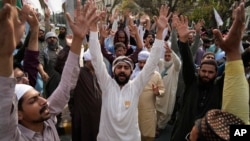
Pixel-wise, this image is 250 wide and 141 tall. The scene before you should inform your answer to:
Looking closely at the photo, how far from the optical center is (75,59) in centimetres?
245

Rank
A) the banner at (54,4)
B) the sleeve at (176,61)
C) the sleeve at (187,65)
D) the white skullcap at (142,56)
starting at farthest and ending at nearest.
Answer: the banner at (54,4), the sleeve at (176,61), the white skullcap at (142,56), the sleeve at (187,65)

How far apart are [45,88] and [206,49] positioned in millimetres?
3732

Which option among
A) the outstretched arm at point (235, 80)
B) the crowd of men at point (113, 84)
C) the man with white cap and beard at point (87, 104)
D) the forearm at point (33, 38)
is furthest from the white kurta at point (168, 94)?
the outstretched arm at point (235, 80)

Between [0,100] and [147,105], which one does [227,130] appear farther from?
[147,105]

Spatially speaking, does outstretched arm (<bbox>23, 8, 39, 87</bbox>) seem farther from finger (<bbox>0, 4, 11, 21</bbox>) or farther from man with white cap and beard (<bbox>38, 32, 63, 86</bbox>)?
man with white cap and beard (<bbox>38, 32, 63, 86</bbox>)

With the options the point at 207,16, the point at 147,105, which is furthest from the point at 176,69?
the point at 207,16

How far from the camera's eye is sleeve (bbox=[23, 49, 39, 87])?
2.85 m

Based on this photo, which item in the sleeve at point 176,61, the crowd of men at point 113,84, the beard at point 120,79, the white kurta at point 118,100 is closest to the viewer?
the crowd of men at point 113,84

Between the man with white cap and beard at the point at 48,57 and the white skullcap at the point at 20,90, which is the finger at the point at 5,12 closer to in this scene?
the white skullcap at the point at 20,90

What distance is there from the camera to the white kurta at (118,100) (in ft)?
10.9

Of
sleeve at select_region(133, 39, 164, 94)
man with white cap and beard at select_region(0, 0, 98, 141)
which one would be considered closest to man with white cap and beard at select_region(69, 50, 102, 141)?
sleeve at select_region(133, 39, 164, 94)

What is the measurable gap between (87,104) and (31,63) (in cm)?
128

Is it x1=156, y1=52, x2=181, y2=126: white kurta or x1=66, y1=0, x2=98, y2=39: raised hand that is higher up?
x1=66, y1=0, x2=98, y2=39: raised hand

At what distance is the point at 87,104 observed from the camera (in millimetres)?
4047
